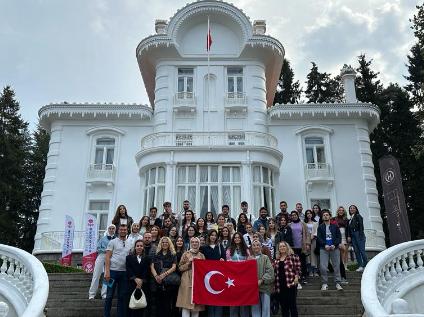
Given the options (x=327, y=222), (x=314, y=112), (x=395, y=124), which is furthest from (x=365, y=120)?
(x=327, y=222)

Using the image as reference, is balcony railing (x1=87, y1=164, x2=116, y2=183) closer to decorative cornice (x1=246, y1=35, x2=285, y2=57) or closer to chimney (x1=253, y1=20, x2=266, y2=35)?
decorative cornice (x1=246, y1=35, x2=285, y2=57)

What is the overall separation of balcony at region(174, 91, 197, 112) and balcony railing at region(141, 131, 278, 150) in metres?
1.99

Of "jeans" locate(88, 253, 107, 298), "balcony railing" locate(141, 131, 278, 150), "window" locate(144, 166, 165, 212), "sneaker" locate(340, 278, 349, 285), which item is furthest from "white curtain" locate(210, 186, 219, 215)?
"jeans" locate(88, 253, 107, 298)

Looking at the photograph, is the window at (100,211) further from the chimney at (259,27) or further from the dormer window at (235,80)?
the chimney at (259,27)

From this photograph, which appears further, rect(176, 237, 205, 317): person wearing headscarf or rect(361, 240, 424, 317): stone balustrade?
rect(361, 240, 424, 317): stone balustrade

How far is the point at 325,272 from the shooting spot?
9617mm

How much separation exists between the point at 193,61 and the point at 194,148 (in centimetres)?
624

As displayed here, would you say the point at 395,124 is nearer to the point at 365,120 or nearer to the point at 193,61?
the point at 365,120

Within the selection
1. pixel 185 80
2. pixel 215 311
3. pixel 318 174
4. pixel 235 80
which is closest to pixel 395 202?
pixel 318 174

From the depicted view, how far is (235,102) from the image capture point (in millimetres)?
21578

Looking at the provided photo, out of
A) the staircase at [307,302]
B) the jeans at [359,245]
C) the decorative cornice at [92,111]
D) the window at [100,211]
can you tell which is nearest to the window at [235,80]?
the decorative cornice at [92,111]

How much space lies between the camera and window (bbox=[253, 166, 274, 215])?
1848cm

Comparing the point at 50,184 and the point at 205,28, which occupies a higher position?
the point at 205,28

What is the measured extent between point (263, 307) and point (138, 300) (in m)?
2.27
